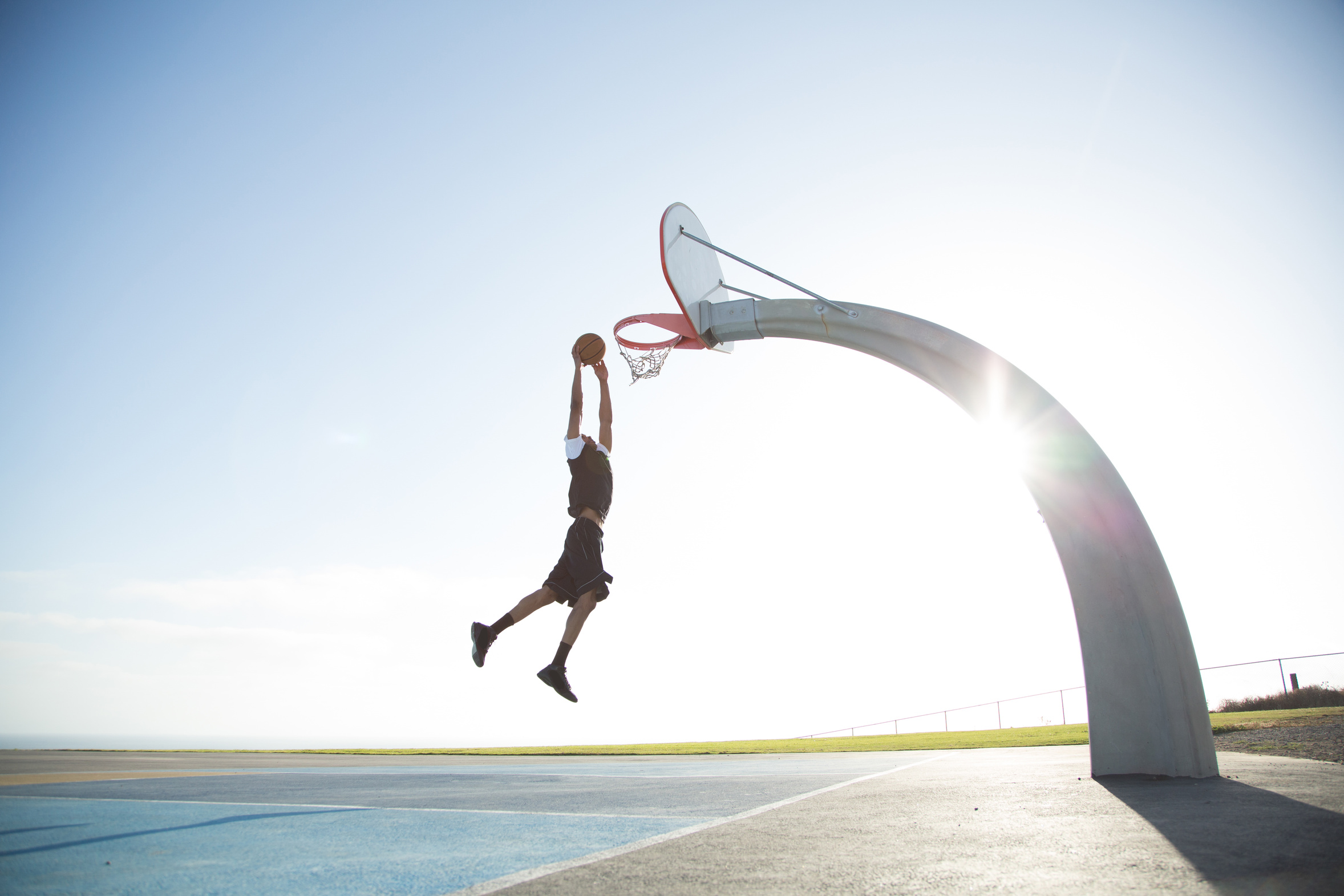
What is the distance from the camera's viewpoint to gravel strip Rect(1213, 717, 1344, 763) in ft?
20.9

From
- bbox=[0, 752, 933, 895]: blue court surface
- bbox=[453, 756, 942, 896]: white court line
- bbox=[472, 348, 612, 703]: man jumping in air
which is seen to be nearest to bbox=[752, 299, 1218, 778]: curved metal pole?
bbox=[0, 752, 933, 895]: blue court surface

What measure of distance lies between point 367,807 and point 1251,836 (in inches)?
185

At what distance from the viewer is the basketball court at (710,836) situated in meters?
2.19

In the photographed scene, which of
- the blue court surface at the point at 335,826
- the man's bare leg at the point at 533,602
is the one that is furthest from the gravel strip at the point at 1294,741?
the man's bare leg at the point at 533,602

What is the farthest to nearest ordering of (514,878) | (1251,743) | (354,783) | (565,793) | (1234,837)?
(1251,743)
(354,783)
(565,793)
(1234,837)
(514,878)

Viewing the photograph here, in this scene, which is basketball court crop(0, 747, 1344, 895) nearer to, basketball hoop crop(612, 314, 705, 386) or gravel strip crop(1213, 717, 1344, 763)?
gravel strip crop(1213, 717, 1344, 763)

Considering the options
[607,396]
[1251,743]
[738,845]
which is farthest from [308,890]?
[1251,743]

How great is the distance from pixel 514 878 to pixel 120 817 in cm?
Answer: 314

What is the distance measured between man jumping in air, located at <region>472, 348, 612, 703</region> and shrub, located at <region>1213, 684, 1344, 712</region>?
1952cm

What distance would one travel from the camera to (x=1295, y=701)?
1783 cm

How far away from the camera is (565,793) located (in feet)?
17.7

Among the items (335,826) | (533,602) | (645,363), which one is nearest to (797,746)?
(645,363)

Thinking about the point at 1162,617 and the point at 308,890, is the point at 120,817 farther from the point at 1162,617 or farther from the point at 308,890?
the point at 1162,617

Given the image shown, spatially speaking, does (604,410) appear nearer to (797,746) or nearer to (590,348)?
(590,348)
